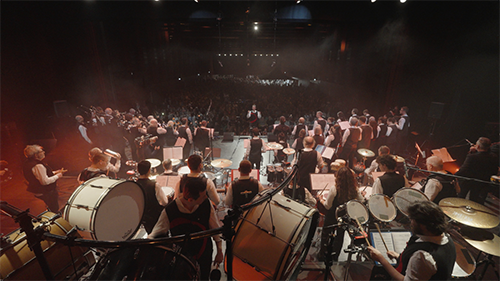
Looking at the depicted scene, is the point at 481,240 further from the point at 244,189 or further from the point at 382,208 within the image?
the point at 244,189

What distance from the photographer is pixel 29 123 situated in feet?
24.3

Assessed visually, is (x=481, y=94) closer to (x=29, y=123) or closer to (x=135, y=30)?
(x=29, y=123)

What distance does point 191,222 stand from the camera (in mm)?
2137

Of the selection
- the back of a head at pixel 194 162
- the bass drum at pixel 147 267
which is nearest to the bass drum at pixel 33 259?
the bass drum at pixel 147 267

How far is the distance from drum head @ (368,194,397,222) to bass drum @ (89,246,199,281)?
2230 mm

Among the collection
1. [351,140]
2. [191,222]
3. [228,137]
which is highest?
[191,222]

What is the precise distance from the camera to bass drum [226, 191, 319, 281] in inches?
68.0

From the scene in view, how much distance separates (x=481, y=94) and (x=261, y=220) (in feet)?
29.3

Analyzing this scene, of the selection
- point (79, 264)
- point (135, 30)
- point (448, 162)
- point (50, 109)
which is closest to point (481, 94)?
point (448, 162)

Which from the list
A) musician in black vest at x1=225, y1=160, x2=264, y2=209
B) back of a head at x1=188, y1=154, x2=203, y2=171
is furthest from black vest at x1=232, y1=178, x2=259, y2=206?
back of a head at x1=188, y1=154, x2=203, y2=171

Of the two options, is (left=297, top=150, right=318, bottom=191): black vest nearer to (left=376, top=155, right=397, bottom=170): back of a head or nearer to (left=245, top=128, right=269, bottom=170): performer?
(left=376, top=155, right=397, bottom=170): back of a head

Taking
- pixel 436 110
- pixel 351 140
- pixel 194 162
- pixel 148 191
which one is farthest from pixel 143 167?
pixel 436 110

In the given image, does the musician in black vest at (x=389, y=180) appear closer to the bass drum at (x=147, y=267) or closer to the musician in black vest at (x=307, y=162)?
the musician in black vest at (x=307, y=162)

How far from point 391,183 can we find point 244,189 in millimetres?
2191
